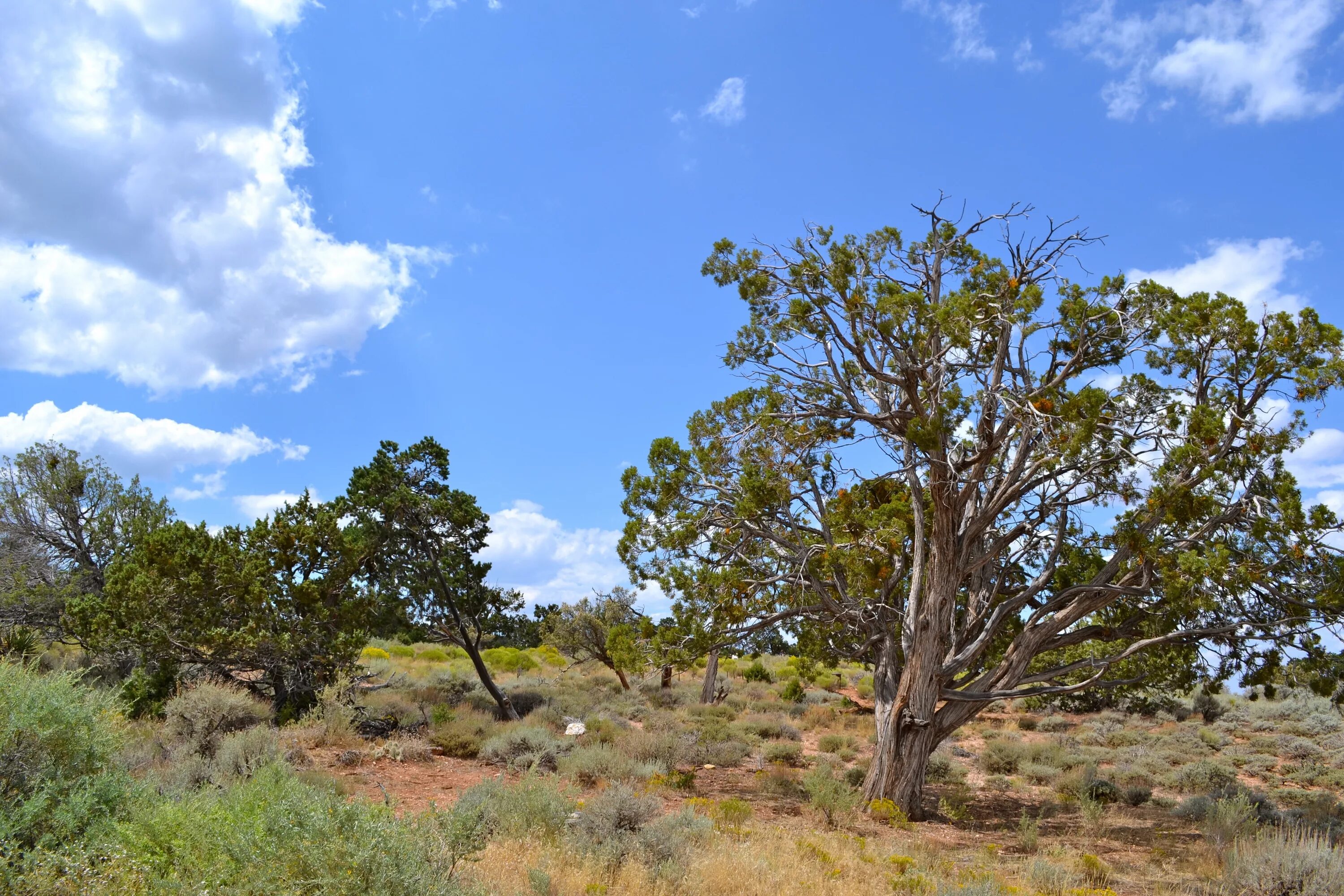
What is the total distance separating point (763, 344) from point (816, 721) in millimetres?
14789

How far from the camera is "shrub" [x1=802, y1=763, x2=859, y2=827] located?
455 inches

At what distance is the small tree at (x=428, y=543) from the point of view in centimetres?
1891

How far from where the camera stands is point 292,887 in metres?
4.69

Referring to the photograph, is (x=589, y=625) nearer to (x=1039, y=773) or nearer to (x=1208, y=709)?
(x=1039, y=773)

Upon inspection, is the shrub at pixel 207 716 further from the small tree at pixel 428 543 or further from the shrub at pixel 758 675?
the shrub at pixel 758 675

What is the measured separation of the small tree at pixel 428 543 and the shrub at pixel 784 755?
6189mm

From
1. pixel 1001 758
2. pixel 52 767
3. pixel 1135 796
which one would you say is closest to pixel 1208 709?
pixel 1001 758

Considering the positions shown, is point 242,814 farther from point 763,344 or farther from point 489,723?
point 489,723

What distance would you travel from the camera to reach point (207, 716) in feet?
45.0

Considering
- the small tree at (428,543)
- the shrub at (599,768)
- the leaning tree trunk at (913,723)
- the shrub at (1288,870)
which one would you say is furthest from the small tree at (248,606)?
the shrub at (1288,870)

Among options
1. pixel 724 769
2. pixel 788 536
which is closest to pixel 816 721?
pixel 724 769

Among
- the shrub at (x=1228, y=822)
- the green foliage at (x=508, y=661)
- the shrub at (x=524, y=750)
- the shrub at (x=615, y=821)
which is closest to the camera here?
the shrub at (x=615, y=821)

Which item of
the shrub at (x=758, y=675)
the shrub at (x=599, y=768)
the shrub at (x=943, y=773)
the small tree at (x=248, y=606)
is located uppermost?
the small tree at (x=248, y=606)

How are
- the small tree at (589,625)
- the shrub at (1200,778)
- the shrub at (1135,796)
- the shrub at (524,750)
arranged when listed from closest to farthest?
the shrub at (524,750)
the shrub at (1135,796)
the shrub at (1200,778)
the small tree at (589,625)
